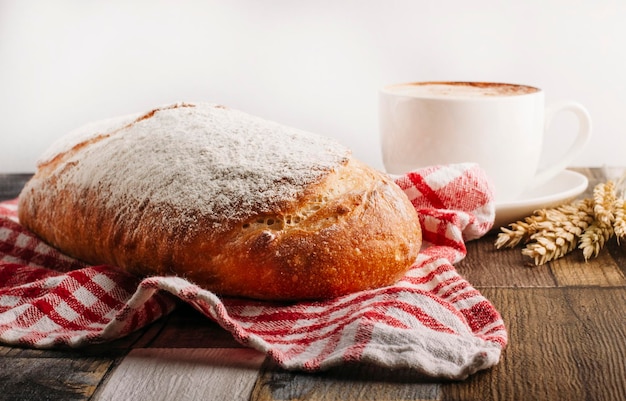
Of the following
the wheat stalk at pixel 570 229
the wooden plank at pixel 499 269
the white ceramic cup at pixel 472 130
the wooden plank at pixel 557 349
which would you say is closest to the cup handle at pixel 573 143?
the white ceramic cup at pixel 472 130

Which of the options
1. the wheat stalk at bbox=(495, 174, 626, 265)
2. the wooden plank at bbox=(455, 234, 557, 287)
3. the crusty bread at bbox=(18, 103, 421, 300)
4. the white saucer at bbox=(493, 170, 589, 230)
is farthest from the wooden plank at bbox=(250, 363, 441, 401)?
the white saucer at bbox=(493, 170, 589, 230)

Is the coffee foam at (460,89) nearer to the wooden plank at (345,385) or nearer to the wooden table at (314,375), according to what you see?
the wooden table at (314,375)

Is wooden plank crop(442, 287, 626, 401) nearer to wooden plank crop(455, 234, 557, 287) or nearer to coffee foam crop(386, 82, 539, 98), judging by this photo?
wooden plank crop(455, 234, 557, 287)

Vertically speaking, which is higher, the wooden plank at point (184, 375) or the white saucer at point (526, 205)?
the wooden plank at point (184, 375)

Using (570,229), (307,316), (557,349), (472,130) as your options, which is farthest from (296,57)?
(557,349)

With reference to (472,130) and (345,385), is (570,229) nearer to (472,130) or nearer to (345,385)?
(472,130)

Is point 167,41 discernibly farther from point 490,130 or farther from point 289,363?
point 289,363
